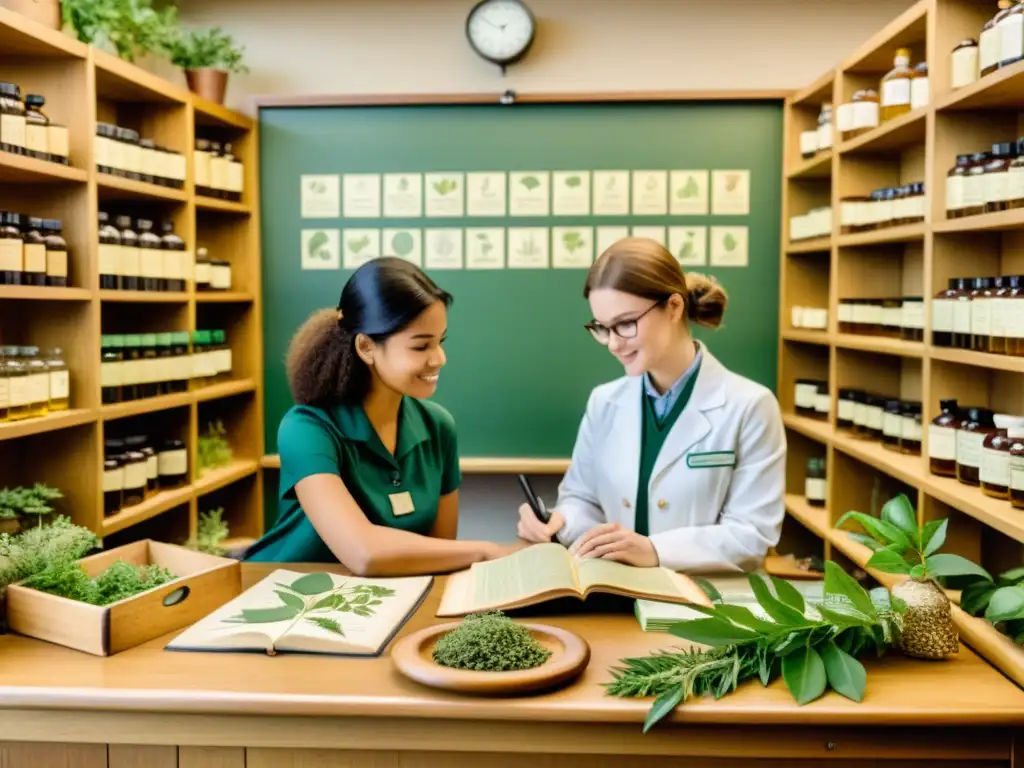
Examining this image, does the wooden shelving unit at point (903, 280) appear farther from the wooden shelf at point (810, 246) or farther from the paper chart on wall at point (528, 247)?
the paper chart on wall at point (528, 247)

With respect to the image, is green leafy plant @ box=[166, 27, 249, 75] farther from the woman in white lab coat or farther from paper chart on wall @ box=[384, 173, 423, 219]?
the woman in white lab coat

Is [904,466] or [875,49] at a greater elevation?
[875,49]

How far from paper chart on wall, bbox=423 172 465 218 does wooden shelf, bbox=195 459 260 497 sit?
1.41 meters

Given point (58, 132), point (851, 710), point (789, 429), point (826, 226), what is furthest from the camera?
point (789, 429)

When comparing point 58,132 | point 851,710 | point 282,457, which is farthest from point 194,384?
point 851,710

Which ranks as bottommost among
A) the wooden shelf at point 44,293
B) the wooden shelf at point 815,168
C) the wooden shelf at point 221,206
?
the wooden shelf at point 44,293

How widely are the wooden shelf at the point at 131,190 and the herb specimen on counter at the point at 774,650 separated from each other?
7.94ft

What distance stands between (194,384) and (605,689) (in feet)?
9.31

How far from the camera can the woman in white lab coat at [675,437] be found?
7.29 feet

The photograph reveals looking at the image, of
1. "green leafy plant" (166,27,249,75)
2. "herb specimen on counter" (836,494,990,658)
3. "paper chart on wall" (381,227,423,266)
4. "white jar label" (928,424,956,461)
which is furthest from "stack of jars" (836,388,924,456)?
"green leafy plant" (166,27,249,75)

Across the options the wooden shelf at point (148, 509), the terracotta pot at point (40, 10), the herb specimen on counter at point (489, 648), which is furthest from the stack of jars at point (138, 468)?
the herb specimen on counter at point (489, 648)

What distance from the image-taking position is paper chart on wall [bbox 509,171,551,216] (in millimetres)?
4324

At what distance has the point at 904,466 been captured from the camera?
9.39ft

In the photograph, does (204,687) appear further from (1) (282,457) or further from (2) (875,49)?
(2) (875,49)
